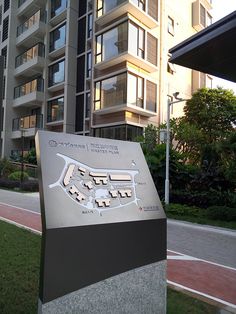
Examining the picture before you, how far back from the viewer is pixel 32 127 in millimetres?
35625

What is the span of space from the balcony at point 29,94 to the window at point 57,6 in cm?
622

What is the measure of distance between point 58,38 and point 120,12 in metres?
9.77

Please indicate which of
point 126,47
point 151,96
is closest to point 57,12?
point 126,47

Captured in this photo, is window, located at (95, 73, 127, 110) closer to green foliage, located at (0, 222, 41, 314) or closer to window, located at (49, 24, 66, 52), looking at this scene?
window, located at (49, 24, 66, 52)

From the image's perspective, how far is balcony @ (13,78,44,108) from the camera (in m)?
35.2

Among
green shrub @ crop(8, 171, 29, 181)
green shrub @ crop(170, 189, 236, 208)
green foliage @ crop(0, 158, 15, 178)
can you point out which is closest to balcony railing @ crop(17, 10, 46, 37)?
green foliage @ crop(0, 158, 15, 178)

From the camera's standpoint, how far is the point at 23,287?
18.5 feet

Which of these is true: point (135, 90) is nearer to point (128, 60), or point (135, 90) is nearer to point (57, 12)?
point (128, 60)

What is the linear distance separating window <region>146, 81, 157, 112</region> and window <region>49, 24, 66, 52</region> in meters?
9.94

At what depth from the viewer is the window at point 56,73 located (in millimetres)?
33688

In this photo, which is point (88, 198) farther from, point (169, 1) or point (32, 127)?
point (32, 127)

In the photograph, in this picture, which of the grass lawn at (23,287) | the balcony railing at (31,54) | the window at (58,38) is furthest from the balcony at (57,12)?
the grass lawn at (23,287)

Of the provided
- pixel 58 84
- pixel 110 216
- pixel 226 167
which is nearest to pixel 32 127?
pixel 58 84

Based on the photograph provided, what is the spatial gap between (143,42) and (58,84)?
9307 millimetres
